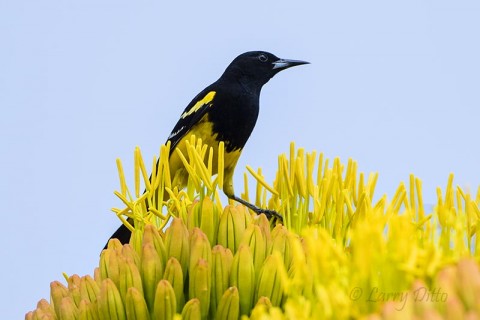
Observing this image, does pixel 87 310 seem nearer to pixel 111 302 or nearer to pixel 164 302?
pixel 111 302

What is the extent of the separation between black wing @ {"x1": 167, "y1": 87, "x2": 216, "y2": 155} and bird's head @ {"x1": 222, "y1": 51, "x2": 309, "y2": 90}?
444 mm

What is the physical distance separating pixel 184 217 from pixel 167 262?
0.46 meters

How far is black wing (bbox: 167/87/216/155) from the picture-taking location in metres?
7.09

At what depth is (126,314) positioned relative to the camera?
11.3ft

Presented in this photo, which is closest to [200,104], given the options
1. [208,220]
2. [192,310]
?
[208,220]

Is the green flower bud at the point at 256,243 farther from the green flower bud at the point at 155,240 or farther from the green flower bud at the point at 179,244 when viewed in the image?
the green flower bud at the point at 155,240

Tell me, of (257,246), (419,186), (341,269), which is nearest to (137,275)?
(257,246)

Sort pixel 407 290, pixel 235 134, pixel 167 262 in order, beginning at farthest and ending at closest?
pixel 235 134 < pixel 167 262 < pixel 407 290

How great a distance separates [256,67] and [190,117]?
1039 millimetres

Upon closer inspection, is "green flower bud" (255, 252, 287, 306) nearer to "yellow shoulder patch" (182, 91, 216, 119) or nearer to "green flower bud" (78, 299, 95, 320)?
"green flower bud" (78, 299, 95, 320)

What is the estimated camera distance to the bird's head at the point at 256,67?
305 inches

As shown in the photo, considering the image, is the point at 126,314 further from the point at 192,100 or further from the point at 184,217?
the point at 192,100

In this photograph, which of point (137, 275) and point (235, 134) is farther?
point (235, 134)

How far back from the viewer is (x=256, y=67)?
791 cm
